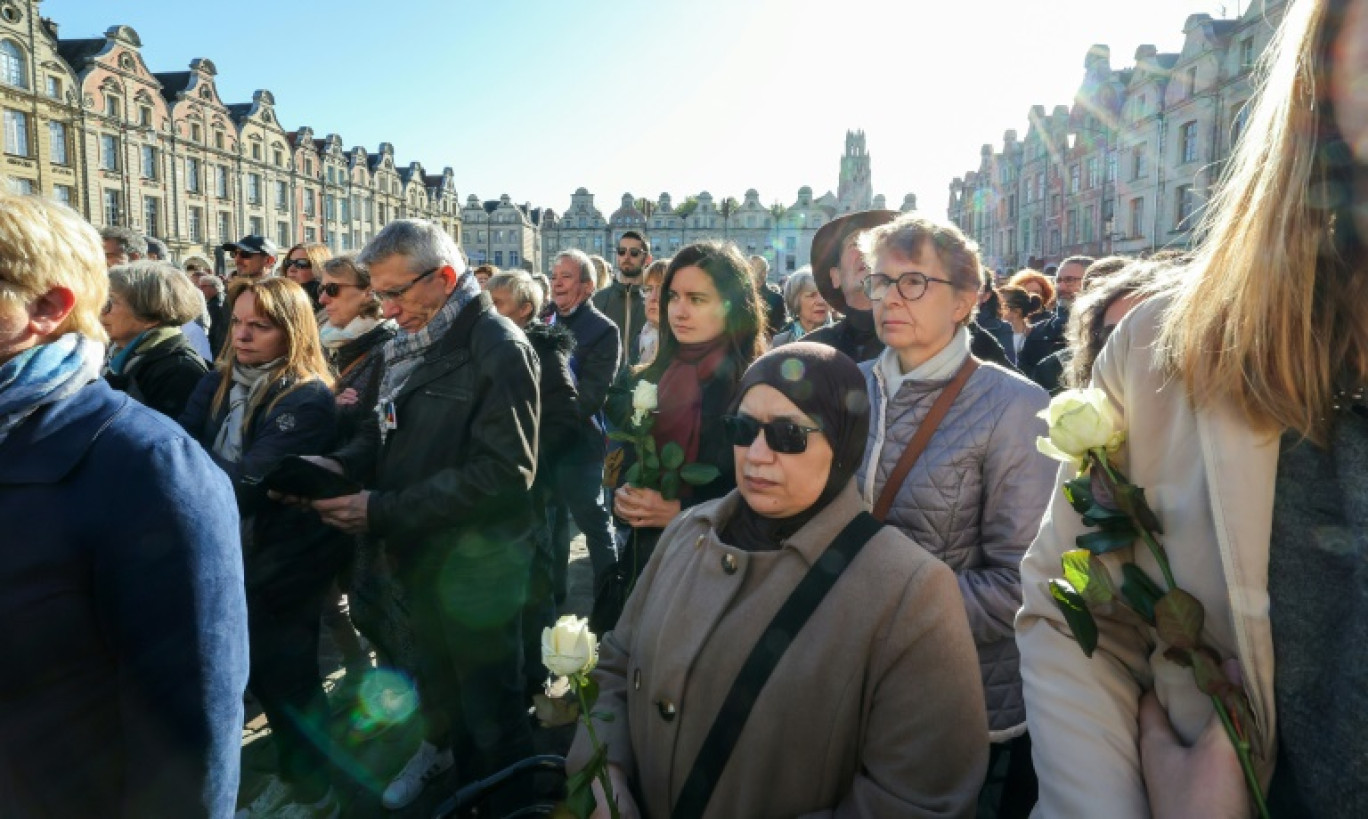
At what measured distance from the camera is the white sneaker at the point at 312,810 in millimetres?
3723

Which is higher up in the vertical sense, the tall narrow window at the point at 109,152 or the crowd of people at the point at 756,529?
the tall narrow window at the point at 109,152

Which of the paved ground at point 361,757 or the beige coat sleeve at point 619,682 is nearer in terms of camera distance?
the beige coat sleeve at point 619,682

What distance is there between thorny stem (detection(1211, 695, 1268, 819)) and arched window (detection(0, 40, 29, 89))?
153ft

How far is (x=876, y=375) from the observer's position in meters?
2.82

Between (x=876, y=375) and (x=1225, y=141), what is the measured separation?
34.5 metres

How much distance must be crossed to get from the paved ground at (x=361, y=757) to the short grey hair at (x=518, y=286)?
3.05 metres

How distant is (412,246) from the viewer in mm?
3387

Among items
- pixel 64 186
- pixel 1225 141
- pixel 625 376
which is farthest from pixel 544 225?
pixel 625 376

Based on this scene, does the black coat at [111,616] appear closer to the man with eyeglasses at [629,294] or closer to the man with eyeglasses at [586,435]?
the man with eyeglasses at [586,435]

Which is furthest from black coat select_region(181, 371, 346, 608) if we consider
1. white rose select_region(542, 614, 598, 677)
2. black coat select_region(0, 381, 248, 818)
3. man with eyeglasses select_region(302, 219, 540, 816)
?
white rose select_region(542, 614, 598, 677)

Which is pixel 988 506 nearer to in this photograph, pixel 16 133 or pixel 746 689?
pixel 746 689

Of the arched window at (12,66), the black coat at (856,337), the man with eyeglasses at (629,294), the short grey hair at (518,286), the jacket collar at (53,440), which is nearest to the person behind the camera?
the jacket collar at (53,440)

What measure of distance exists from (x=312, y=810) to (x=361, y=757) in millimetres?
563

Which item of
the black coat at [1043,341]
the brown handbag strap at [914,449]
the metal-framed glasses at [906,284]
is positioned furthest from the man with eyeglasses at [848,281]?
the black coat at [1043,341]
